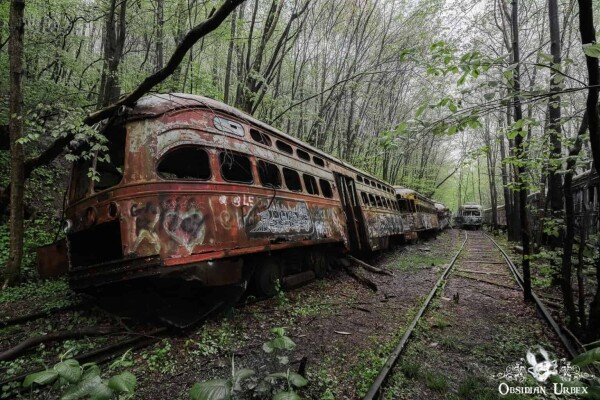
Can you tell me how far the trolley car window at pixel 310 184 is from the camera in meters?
7.88

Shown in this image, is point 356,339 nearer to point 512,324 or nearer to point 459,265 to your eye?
point 512,324

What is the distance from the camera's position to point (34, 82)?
453 inches

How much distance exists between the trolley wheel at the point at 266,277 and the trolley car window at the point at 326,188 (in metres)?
2.82

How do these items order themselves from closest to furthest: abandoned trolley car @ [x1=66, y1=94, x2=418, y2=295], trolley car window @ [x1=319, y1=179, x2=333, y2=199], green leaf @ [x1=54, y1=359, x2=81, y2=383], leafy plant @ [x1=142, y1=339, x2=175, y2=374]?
green leaf @ [x1=54, y1=359, x2=81, y2=383]
leafy plant @ [x1=142, y1=339, x2=175, y2=374]
abandoned trolley car @ [x1=66, y1=94, x2=418, y2=295]
trolley car window @ [x1=319, y1=179, x2=333, y2=199]

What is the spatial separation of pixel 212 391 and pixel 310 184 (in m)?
6.26

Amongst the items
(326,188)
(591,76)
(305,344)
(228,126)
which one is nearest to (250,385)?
(305,344)

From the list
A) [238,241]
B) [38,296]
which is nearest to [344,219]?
[238,241]

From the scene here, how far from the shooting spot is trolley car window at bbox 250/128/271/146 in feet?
20.1

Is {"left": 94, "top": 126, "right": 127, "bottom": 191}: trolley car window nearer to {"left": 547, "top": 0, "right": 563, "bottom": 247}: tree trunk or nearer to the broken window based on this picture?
{"left": 547, "top": 0, "right": 563, "bottom": 247}: tree trunk

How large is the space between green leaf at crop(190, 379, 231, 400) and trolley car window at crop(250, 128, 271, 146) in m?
4.56

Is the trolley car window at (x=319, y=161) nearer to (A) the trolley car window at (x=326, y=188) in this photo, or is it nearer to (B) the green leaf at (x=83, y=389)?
(A) the trolley car window at (x=326, y=188)

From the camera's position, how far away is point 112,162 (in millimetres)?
6215

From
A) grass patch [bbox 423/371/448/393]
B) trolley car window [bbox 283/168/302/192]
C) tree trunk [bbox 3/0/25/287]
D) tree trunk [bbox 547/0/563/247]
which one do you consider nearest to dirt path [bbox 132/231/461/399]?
grass patch [bbox 423/371/448/393]

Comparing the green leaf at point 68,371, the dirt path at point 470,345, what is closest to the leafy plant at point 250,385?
the green leaf at point 68,371
